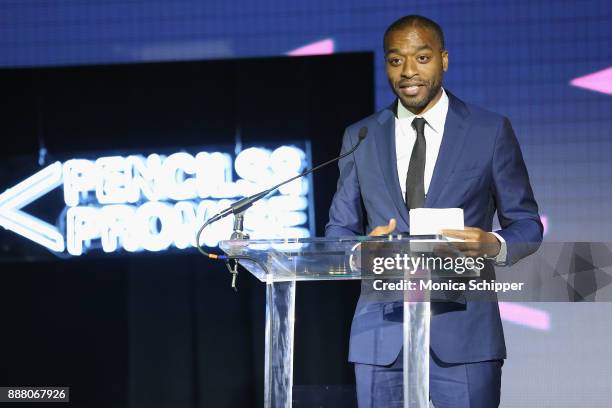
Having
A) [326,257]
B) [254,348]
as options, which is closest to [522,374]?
[254,348]

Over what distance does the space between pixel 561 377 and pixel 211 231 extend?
181 centimetres

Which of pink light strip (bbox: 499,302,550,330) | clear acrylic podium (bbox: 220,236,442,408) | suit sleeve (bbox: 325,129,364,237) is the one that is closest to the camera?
clear acrylic podium (bbox: 220,236,442,408)

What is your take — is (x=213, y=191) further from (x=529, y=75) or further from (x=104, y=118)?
(x=529, y=75)

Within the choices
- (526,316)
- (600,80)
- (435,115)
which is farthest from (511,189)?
(600,80)

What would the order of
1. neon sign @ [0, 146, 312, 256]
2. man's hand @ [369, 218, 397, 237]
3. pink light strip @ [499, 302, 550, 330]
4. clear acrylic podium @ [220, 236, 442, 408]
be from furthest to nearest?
neon sign @ [0, 146, 312, 256] → pink light strip @ [499, 302, 550, 330] → man's hand @ [369, 218, 397, 237] → clear acrylic podium @ [220, 236, 442, 408]

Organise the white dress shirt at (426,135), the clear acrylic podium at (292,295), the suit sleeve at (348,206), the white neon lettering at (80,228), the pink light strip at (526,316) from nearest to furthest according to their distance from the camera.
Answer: the clear acrylic podium at (292,295), the white dress shirt at (426,135), the suit sleeve at (348,206), the pink light strip at (526,316), the white neon lettering at (80,228)

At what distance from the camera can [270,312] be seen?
7.13 feet

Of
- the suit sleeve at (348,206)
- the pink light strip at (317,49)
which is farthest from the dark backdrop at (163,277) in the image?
the suit sleeve at (348,206)

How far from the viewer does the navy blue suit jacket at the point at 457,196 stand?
2.34 m

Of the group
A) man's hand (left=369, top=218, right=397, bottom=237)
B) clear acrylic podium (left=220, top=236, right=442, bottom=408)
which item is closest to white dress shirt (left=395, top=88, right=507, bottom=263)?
man's hand (left=369, top=218, right=397, bottom=237)

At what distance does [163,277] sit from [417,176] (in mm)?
2587

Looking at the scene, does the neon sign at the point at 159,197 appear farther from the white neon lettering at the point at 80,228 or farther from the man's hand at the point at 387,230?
the man's hand at the point at 387,230

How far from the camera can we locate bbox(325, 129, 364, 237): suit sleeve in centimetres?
273

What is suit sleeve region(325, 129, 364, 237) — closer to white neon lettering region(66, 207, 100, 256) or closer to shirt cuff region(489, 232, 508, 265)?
shirt cuff region(489, 232, 508, 265)
